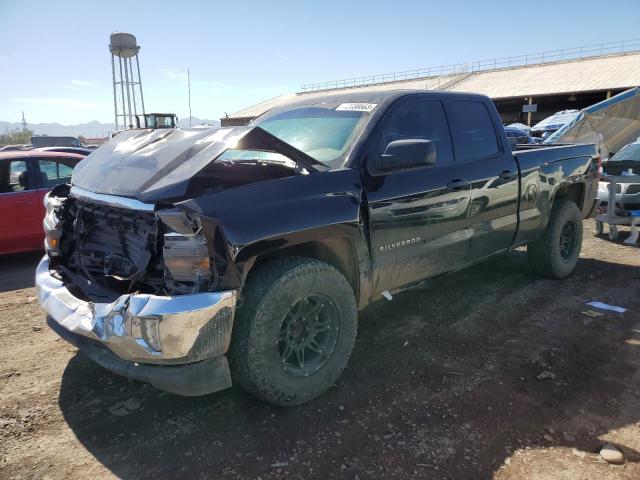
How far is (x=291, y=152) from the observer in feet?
9.66

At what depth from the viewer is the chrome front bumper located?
2314 mm

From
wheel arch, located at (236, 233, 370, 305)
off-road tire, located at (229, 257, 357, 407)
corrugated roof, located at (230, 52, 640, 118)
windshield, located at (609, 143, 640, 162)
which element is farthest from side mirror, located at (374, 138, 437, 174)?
corrugated roof, located at (230, 52, 640, 118)

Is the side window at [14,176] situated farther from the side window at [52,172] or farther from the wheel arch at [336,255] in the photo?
the wheel arch at [336,255]

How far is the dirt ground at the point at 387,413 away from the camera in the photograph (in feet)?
8.04

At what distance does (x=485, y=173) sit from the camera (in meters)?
4.06

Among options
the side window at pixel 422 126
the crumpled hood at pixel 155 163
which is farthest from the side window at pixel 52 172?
the side window at pixel 422 126

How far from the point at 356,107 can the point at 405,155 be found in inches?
28.1

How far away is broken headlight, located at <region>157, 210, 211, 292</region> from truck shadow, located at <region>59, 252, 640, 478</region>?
36.6 inches

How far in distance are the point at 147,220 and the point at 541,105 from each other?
38589mm

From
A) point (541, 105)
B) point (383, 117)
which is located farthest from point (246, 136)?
point (541, 105)

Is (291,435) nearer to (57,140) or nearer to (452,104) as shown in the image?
(452,104)

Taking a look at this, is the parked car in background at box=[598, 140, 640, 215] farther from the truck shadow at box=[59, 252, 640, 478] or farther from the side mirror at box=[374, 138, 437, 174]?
the side mirror at box=[374, 138, 437, 174]

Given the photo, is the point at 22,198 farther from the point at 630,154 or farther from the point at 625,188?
the point at 630,154

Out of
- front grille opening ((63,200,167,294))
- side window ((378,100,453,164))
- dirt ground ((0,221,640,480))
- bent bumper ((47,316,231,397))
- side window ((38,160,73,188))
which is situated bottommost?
dirt ground ((0,221,640,480))
